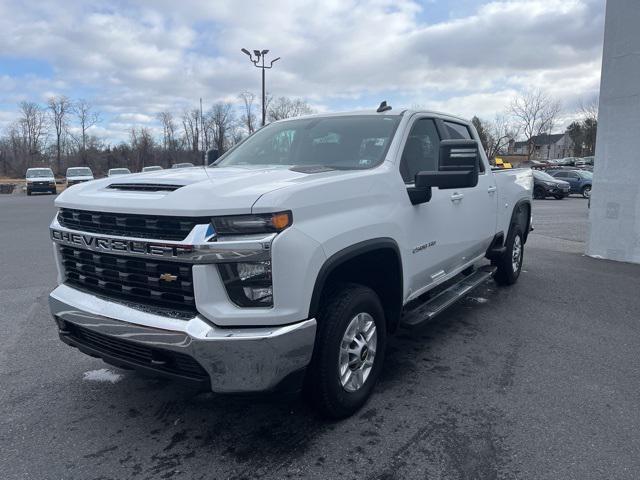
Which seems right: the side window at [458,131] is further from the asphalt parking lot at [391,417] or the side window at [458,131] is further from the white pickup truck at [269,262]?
the asphalt parking lot at [391,417]

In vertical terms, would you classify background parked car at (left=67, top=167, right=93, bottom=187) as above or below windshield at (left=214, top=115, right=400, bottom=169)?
below

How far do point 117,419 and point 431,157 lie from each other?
10.1 ft

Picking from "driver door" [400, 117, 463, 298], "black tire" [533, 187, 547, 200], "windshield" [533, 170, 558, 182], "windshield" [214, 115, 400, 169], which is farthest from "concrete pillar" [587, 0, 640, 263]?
"windshield" [533, 170, 558, 182]

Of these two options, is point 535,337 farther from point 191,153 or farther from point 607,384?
point 191,153

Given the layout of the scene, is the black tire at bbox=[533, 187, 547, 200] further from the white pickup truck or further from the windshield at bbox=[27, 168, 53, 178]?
the windshield at bbox=[27, 168, 53, 178]

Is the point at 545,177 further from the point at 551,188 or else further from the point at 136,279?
the point at 136,279

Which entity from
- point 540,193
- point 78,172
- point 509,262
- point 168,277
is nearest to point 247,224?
point 168,277

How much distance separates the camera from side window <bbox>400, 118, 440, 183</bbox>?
12.4 ft

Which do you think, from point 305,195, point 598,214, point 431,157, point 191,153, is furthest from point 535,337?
point 191,153

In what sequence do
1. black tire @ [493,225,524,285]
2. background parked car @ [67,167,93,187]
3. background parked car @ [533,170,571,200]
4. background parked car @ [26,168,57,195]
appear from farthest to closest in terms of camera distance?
background parked car @ [26,168,57,195], background parked car @ [67,167,93,187], background parked car @ [533,170,571,200], black tire @ [493,225,524,285]

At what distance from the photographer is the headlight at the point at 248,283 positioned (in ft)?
8.16

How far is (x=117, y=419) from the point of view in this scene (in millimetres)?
3205

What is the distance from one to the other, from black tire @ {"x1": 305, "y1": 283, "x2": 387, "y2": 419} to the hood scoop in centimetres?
111

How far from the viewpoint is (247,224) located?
2.47 metres
